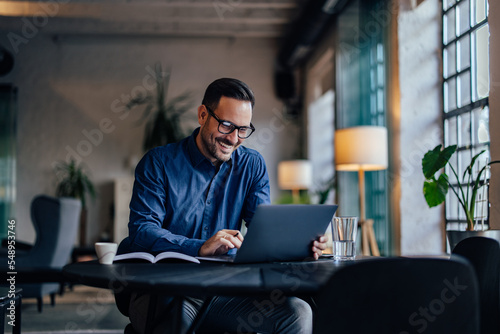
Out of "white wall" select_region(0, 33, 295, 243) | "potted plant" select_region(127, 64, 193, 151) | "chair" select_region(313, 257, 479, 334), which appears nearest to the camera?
"chair" select_region(313, 257, 479, 334)

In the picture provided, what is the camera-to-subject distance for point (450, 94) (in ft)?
13.7

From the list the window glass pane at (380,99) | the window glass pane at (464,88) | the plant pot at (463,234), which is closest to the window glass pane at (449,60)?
the window glass pane at (464,88)

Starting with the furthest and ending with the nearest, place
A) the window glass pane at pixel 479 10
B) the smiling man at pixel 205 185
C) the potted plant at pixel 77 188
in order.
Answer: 1. the potted plant at pixel 77 188
2. the window glass pane at pixel 479 10
3. the smiling man at pixel 205 185

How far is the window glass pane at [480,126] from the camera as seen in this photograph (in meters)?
3.50

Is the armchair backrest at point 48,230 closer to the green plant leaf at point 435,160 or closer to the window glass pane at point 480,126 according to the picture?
the green plant leaf at point 435,160

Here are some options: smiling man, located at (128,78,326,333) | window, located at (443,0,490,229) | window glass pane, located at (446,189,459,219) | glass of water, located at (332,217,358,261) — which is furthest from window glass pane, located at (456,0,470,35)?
glass of water, located at (332,217,358,261)

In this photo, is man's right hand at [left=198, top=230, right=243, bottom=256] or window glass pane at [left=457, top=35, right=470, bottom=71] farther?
window glass pane at [left=457, top=35, right=470, bottom=71]

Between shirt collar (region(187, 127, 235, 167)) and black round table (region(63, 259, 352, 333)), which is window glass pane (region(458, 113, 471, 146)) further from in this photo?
black round table (region(63, 259, 352, 333))

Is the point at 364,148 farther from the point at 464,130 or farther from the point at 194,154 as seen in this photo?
the point at 194,154

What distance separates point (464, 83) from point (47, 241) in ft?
12.0

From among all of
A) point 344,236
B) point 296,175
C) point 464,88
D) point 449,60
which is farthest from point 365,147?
point 296,175

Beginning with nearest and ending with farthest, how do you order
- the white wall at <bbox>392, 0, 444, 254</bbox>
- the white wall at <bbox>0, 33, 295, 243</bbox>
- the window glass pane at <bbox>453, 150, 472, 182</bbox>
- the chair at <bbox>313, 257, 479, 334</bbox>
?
the chair at <bbox>313, 257, 479, 334</bbox> → the window glass pane at <bbox>453, 150, 472, 182</bbox> → the white wall at <bbox>392, 0, 444, 254</bbox> → the white wall at <bbox>0, 33, 295, 243</bbox>

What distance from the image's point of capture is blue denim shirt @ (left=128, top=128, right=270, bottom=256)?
1996 mm

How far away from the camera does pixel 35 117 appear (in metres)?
8.68
